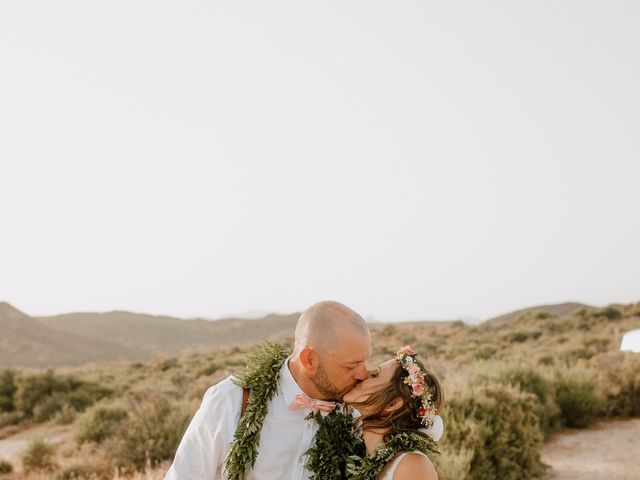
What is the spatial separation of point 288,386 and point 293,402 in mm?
126

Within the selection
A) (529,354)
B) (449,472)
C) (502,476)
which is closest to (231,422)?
(449,472)

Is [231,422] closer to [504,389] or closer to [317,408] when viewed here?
[317,408]

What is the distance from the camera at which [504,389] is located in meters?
10.6

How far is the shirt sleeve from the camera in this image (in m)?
3.34

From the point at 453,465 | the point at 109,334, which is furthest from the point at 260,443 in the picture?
the point at 109,334

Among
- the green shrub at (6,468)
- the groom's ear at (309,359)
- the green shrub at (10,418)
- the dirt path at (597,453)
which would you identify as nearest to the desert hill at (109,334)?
the green shrub at (10,418)

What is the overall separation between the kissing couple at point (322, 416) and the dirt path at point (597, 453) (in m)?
7.57

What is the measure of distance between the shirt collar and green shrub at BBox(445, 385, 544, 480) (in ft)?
19.0

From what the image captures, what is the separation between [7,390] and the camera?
20.6 meters

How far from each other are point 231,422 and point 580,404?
448 inches

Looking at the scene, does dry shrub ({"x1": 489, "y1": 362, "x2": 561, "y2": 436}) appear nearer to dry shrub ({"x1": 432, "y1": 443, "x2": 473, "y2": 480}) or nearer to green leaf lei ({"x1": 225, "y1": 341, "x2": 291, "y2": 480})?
dry shrub ({"x1": 432, "y1": 443, "x2": 473, "y2": 480})

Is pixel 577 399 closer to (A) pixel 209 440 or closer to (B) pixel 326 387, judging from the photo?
(B) pixel 326 387

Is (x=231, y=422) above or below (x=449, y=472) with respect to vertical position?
above

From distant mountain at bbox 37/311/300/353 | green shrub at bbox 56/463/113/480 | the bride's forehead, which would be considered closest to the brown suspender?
the bride's forehead
